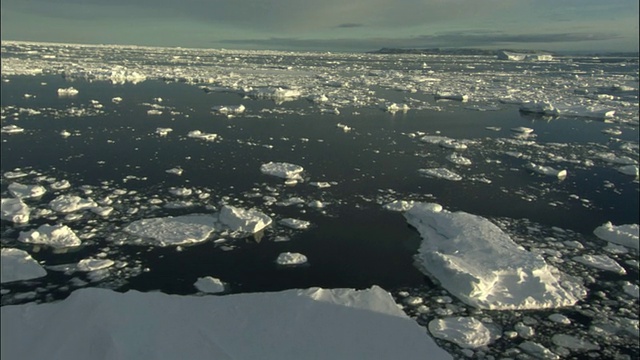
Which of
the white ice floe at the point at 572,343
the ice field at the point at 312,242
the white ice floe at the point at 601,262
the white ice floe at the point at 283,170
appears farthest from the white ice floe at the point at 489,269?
the white ice floe at the point at 283,170

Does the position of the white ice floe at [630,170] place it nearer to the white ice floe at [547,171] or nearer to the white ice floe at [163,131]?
the white ice floe at [547,171]

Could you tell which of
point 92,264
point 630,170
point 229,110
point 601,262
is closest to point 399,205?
point 601,262

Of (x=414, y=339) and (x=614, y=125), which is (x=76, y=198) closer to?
(x=414, y=339)

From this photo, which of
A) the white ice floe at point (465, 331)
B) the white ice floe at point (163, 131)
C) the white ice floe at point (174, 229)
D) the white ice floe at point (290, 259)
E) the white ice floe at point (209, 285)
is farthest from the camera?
the white ice floe at point (163, 131)

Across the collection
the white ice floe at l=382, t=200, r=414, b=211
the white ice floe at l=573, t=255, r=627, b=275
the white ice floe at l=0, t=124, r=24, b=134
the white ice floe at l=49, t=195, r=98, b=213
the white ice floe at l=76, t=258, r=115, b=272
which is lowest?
the white ice floe at l=573, t=255, r=627, b=275

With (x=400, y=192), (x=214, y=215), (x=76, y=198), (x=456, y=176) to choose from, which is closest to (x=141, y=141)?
(x=76, y=198)

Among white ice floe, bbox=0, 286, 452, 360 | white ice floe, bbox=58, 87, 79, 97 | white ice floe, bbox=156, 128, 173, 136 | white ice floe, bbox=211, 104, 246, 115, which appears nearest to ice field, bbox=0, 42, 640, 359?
white ice floe, bbox=0, 286, 452, 360

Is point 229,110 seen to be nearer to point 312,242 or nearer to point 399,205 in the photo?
point 399,205

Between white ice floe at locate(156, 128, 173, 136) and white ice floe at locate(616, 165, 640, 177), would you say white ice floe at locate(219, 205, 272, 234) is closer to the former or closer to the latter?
white ice floe at locate(156, 128, 173, 136)
